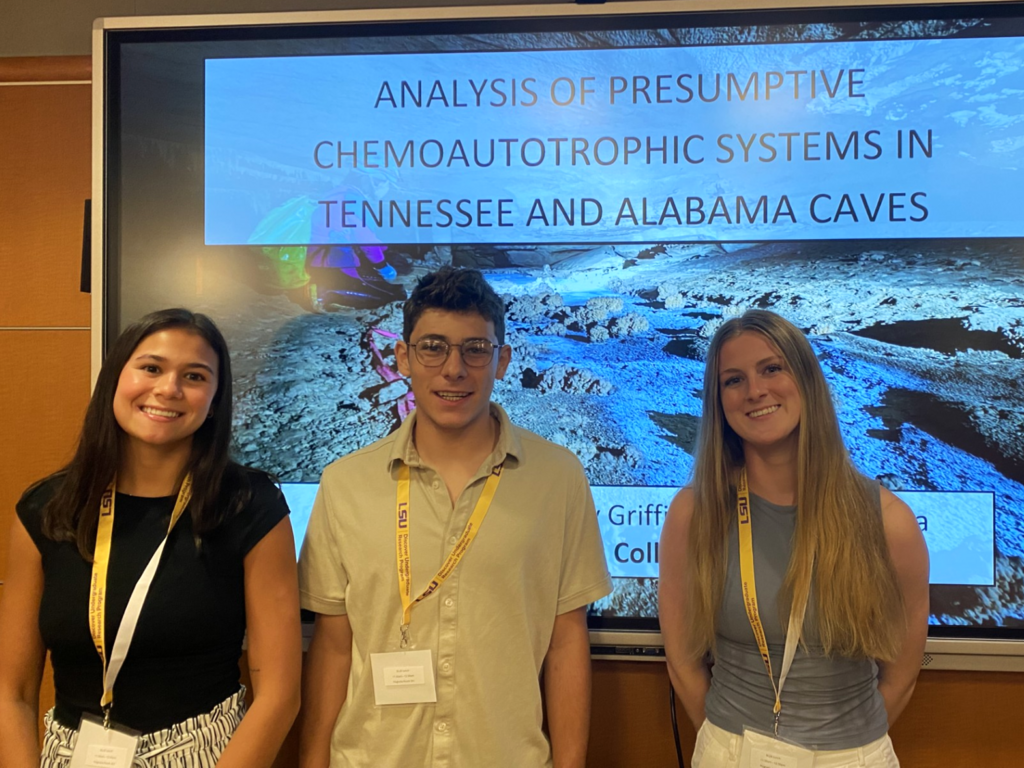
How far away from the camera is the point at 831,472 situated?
5.36ft

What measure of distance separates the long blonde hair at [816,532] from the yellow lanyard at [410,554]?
509 millimetres

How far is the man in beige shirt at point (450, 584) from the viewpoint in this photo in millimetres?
1670

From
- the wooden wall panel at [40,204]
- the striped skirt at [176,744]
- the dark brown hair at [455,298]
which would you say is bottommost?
the striped skirt at [176,744]

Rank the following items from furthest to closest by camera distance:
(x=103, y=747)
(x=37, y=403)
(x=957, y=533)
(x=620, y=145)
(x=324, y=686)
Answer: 1. (x=37, y=403)
2. (x=620, y=145)
3. (x=957, y=533)
4. (x=324, y=686)
5. (x=103, y=747)

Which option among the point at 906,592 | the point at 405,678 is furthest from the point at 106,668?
the point at 906,592

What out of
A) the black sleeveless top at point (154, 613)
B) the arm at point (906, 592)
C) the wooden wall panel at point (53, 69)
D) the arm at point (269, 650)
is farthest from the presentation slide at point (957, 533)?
the wooden wall panel at point (53, 69)

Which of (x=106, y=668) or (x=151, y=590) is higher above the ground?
(x=151, y=590)

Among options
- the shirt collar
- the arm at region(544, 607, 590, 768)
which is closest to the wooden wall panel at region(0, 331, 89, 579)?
the shirt collar

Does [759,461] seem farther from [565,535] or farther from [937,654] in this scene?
[937,654]

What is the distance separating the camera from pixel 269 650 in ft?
5.21

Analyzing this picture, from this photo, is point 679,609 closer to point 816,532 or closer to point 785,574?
point 785,574

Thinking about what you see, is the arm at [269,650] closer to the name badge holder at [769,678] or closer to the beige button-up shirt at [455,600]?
the beige button-up shirt at [455,600]

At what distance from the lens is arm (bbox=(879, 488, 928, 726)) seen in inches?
65.4

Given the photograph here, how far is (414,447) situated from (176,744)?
2.65ft
